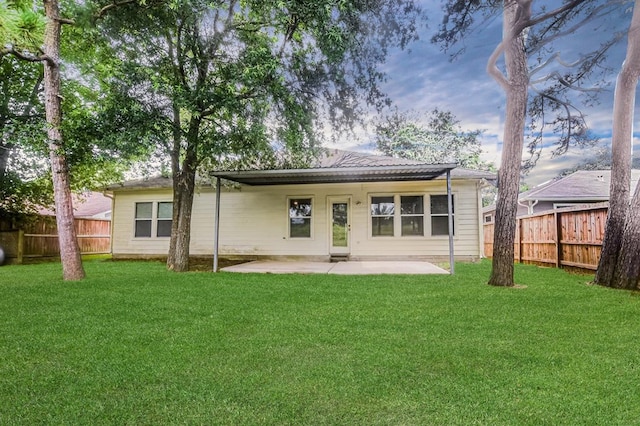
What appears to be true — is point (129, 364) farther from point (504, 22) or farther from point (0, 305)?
point (504, 22)

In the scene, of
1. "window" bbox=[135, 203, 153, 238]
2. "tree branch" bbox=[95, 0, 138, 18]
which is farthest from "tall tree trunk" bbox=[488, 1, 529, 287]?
"window" bbox=[135, 203, 153, 238]

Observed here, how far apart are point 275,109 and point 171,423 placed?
7.44 metres

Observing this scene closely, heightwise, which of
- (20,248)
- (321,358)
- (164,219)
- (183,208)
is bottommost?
(321,358)

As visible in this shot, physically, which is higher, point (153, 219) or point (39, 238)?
point (153, 219)

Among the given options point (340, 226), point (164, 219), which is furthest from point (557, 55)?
point (164, 219)

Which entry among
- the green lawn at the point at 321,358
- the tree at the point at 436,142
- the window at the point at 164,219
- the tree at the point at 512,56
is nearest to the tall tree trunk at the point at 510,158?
the tree at the point at 512,56

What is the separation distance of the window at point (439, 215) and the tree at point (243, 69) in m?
3.39

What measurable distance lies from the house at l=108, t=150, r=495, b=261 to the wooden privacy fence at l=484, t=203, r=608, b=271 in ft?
5.30

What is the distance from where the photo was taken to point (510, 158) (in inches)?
250

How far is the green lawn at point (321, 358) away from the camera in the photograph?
198 centimetres

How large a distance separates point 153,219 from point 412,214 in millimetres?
8552

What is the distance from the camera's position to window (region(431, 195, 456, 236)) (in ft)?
34.0

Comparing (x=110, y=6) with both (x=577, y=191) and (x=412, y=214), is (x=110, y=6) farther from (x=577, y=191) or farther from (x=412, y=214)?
(x=577, y=191)

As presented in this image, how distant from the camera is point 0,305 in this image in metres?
4.65
